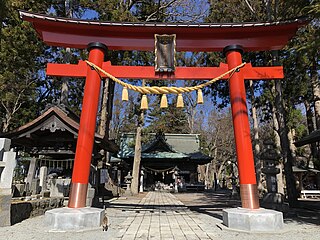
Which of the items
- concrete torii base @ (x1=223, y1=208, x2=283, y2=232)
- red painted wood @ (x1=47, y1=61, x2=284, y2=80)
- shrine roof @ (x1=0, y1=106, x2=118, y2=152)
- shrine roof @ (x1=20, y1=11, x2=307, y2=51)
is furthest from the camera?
shrine roof @ (x1=0, y1=106, x2=118, y2=152)

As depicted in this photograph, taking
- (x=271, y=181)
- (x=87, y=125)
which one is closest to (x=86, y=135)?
(x=87, y=125)

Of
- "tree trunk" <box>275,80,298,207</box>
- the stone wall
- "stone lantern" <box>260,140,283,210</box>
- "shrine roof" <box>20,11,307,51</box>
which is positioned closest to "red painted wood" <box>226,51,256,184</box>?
"shrine roof" <box>20,11,307,51</box>

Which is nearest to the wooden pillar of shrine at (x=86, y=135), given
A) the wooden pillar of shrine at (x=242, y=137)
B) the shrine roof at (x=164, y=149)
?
the wooden pillar of shrine at (x=242, y=137)

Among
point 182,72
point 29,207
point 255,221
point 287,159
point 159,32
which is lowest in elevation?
point 255,221

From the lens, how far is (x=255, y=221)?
5.69 m

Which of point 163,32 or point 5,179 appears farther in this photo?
point 163,32

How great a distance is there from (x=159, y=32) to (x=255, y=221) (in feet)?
18.6

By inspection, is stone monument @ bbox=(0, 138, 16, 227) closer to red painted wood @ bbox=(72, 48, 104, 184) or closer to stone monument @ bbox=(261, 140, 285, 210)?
red painted wood @ bbox=(72, 48, 104, 184)

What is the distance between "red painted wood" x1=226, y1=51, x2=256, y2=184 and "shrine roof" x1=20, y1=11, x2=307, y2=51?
70 centimetres

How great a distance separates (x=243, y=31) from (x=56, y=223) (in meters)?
7.08

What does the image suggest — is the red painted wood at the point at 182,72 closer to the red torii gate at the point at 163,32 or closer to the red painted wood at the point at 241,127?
the red torii gate at the point at 163,32

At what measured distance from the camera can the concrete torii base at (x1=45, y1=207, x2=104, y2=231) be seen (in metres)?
5.67

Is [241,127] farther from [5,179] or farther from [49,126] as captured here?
[49,126]

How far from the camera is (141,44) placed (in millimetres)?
7676
